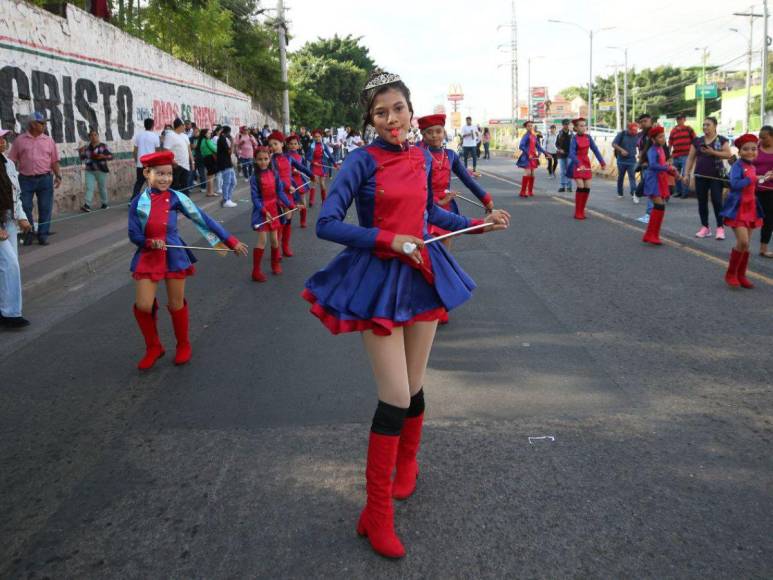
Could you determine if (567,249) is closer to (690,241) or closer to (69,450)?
(690,241)

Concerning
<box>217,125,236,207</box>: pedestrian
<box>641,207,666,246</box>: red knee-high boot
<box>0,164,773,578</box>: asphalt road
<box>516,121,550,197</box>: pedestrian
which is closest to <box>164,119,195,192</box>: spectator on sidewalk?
<box>217,125,236,207</box>: pedestrian

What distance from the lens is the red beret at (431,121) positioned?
6840 mm

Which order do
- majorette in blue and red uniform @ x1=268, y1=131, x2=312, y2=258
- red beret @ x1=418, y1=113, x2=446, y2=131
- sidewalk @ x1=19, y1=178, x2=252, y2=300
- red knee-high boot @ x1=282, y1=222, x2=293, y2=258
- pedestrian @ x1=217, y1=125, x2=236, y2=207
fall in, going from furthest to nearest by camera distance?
pedestrian @ x1=217, y1=125, x2=236, y2=207
red knee-high boot @ x1=282, y1=222, x2=293, y2=258
majorette in blue and red uniform @ x1=268, y1=131, x2=312, y2=258
sidewalk @ x1=19, y1=178, x2=252, y2=300
red beret @ x1=418, y1=113, x2=446, y2=131

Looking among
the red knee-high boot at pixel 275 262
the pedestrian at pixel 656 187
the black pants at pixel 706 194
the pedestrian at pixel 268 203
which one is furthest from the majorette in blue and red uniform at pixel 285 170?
the black pants at pixel 706 194

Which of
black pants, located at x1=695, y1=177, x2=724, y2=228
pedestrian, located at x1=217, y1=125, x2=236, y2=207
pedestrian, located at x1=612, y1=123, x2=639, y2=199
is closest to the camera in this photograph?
black pants, located at x1=695, y1=177, x2=724, y2=228

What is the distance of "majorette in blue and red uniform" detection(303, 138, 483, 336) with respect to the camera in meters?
2.92

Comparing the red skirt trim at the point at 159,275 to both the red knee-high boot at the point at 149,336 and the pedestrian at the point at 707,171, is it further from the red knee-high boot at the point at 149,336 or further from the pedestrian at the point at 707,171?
the pedestrian at the point at 707,171

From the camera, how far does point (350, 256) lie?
3.06 m

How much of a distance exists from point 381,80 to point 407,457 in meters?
1.68

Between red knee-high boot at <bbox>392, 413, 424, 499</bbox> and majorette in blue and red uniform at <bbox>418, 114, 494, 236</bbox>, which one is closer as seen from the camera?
red knee-high boot at <bbox>392, 413, 424, 499</bbox>

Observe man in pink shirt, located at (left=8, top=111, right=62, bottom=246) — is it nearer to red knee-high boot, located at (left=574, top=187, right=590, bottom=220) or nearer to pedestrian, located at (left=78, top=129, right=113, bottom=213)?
Result: pedestrian, located at (left=78, top=129, right=113, bottom=213)

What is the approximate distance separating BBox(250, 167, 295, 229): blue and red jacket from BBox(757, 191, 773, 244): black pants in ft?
20.3

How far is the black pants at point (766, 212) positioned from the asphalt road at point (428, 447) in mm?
2881

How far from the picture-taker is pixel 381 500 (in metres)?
2.96
